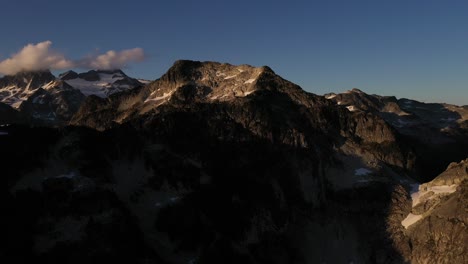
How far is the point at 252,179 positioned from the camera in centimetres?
16412

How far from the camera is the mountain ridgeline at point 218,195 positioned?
120438mm

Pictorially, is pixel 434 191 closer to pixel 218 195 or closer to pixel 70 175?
pixel 218 195

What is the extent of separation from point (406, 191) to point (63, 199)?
11161cm

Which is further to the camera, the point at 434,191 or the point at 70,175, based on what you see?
the point at 434,191

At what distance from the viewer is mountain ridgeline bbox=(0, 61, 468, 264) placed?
120 metres

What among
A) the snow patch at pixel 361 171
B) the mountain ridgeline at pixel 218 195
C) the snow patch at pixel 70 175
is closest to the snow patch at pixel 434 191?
the mountain ridgeline at pixel 218 195

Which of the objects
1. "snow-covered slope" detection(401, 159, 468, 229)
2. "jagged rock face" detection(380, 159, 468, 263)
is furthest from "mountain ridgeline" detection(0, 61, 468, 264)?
"snow-covered slope" detection(401, 159, 468, 229)

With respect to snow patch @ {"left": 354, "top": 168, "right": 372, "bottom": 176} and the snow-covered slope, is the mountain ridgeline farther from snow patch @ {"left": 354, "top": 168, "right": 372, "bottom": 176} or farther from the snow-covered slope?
the snow-covered slope

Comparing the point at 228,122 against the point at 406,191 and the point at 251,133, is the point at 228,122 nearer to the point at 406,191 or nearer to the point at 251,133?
the point at 251,133

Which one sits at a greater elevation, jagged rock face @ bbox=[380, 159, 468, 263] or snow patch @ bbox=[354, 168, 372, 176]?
snow patch @ bbox=[354, 168, 372, 176]

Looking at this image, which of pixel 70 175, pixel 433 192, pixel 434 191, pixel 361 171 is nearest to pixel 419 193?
pixel 434 191

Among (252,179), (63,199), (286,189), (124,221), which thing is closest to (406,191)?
(286,189)

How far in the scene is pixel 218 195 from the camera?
152m

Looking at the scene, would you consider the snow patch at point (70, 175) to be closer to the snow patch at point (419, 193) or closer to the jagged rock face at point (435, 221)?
the jagged rock face at point (435, 221)
